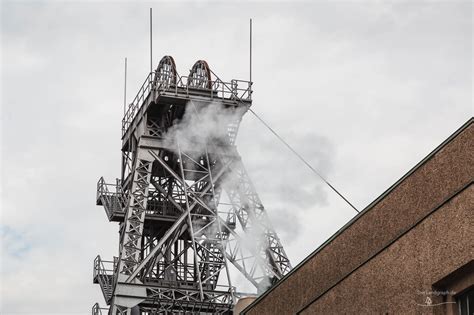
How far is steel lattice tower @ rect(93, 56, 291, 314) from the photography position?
5112cm

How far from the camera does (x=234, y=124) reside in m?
53.4

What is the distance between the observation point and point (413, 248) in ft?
80.7

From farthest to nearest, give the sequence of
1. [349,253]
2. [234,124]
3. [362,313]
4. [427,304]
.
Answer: [234,124]
[349,253]
[362,313]
[427,304]

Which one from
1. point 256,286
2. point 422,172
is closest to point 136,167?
point 256,286

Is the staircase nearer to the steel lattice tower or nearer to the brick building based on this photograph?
the steel lattice tower

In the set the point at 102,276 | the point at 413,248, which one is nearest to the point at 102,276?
the point at 102,276

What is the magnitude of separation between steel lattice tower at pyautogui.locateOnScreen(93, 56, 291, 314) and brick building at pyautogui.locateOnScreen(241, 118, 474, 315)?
21688mm

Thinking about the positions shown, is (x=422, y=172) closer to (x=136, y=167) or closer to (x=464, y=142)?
(x=464, y=142)

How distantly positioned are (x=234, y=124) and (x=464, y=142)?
29.7m

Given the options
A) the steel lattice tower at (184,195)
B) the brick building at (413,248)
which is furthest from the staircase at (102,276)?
the brick building at (413,248)

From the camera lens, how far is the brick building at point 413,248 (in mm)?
23391

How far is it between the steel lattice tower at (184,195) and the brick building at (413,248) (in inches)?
854

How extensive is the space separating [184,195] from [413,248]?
29.4 meters

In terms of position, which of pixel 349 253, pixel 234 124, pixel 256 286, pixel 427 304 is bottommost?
pixel 427 304
